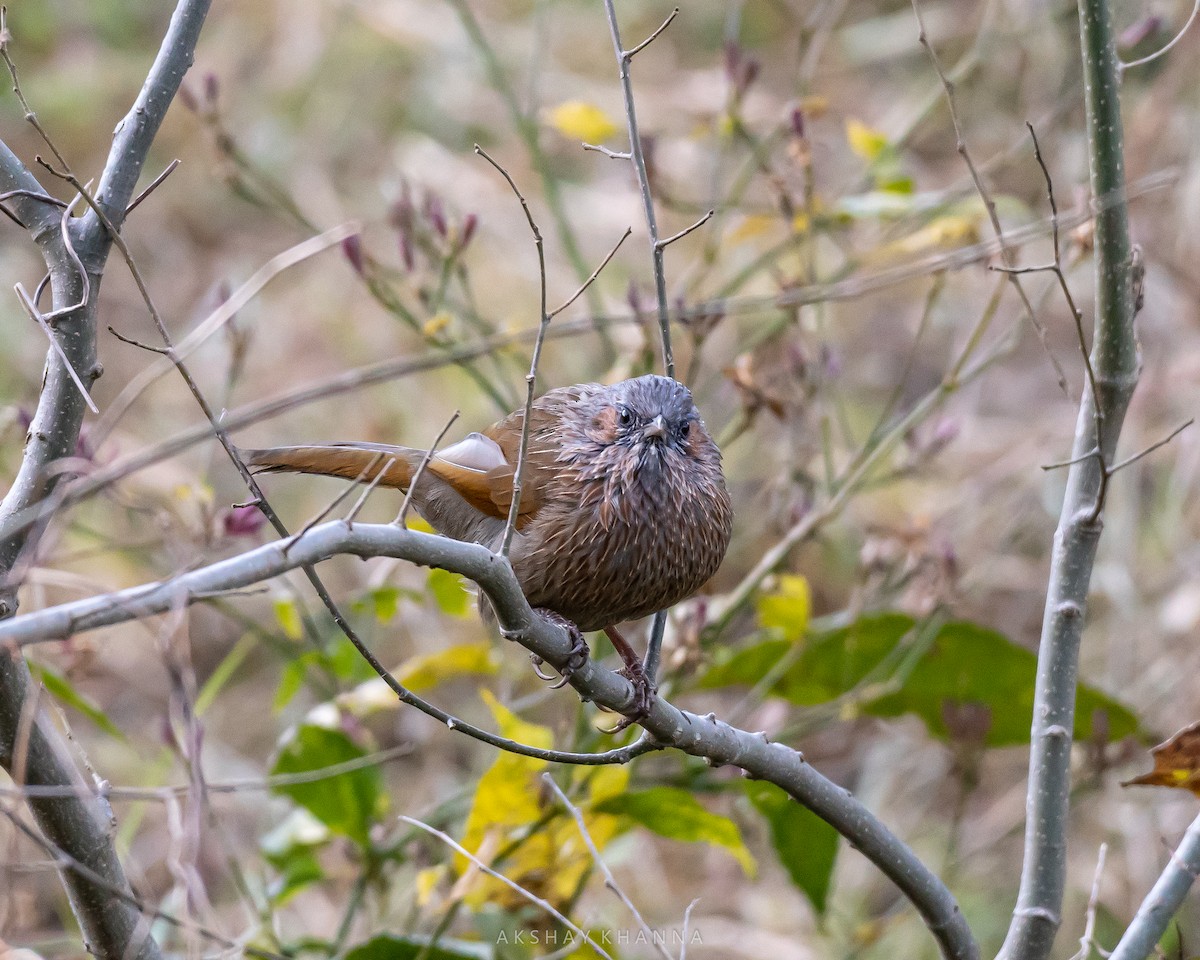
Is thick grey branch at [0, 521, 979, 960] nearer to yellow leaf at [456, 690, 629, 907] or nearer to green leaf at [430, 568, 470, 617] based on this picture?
yellow leaf at [456, 690, 629, 907]

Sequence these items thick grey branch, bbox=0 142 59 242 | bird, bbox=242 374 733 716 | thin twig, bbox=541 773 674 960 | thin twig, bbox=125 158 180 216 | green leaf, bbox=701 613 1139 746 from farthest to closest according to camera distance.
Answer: green leaf, bbox=701 613 1139 746, bird, bbox=242 374 733 716, thick grey branch, bbox=0 142 59 242, thin twig, bbox=125 158 180 216, thin twig, bbox=541 773 674 960

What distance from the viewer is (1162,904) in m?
2.38

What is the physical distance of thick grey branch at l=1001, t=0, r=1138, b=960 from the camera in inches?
96.7

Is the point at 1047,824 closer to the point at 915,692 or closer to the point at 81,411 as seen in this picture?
the point at 915,692

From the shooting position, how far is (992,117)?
741 centimetres

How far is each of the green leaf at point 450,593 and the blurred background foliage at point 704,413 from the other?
15 millimetres

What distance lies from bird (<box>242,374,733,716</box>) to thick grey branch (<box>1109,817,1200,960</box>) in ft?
3.42

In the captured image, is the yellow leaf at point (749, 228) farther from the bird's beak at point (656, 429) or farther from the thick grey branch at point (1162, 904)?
the thick grey branch at point (1162, 904)

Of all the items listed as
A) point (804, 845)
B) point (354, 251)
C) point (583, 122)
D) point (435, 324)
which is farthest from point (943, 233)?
point (804, 845)

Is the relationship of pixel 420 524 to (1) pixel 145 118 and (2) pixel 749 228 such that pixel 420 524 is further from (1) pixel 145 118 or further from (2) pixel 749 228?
(2) pixel 749 228

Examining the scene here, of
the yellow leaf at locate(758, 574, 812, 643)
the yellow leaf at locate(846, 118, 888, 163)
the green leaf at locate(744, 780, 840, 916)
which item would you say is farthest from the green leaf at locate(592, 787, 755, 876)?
the yellow leaf at locate(846, 118, 888, 163)

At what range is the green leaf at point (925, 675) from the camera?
388cm

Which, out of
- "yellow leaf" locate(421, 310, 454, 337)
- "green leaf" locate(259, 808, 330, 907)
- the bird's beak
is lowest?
"green leaf" locate(259, 808, 330, 907)

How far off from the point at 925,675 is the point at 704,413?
1.98m
